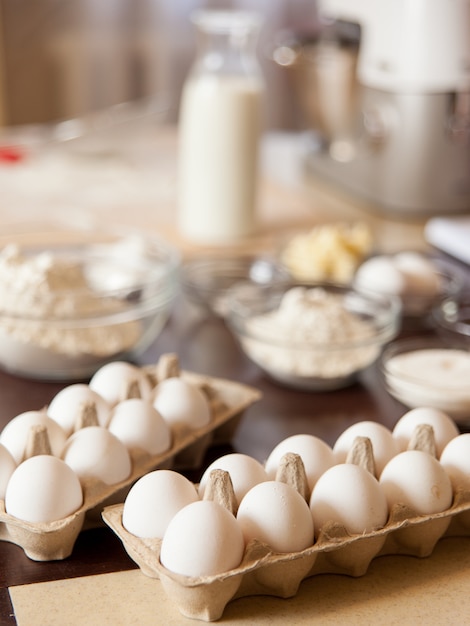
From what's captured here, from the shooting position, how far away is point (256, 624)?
0.72 metres

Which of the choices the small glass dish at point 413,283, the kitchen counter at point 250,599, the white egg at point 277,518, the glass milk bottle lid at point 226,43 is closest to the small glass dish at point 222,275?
the kitchen counter at point 250,599

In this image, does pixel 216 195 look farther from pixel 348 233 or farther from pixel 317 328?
pixel 317 328

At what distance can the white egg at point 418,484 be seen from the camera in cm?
79

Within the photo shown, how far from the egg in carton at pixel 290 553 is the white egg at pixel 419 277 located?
1.94 feet

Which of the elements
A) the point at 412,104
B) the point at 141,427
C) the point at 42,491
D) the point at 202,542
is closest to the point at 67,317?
the point at 141,427

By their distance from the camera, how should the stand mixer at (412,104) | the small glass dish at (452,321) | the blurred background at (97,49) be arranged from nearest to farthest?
the small glass dish at (452,321)
the stand mixer at (412,104)
the blurred background at (97,49)

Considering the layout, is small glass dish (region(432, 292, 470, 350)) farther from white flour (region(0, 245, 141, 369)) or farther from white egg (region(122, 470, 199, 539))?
white egg (region(122, 470, 199, 539))

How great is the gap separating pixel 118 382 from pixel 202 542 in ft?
1.00

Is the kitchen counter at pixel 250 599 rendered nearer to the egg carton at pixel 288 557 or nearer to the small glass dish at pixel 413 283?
the egg carton at pixel 288 557

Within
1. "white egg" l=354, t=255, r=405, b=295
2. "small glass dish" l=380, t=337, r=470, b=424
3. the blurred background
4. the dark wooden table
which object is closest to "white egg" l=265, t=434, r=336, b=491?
the dark wooden table

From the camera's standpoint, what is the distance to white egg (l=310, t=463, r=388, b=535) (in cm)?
76

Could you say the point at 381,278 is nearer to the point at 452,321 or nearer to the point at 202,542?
the point at 452,321

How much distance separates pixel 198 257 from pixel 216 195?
140mm

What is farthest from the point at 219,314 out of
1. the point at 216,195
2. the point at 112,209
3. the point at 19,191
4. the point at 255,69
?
the point at 19,191
